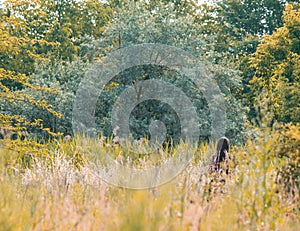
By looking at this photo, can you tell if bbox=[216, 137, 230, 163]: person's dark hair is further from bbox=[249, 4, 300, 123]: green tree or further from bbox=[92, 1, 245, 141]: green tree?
bbox=[249, 4, 300, 123]: green tree

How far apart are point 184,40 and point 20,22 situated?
773 centimetres

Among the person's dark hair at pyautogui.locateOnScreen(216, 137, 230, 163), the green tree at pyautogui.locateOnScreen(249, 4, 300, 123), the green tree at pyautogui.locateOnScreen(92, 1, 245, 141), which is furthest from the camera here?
the green tree at pyautogui.locateOnScreen(249, 4, 300, 123)

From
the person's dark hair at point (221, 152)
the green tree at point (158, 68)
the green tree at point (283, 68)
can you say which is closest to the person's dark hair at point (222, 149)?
the person's dark hair at point (221, 152)

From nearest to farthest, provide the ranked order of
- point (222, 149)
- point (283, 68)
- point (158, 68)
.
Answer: point (222, 149), point (158, 68), point (283, 68)

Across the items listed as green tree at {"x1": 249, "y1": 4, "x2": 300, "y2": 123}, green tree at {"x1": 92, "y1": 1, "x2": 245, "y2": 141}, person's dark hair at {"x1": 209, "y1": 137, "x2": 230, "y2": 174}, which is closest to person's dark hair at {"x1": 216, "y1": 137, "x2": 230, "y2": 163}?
person's dark hair at {"x1": 209, "y1": 137, "x2": 230, "y2": 174}

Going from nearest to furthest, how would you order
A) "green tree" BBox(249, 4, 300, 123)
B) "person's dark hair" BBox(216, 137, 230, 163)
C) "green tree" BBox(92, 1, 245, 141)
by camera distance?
"person's dark hair" BBox(216, 137, 230, 163)
"green tree" BBox(92, 1, 245, 141)
"green tree" BBox(249, 4, 300, 123)

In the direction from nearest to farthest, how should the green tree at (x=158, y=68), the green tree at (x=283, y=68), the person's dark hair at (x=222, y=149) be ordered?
1. the person's dark hair at (x=222, y=149)
2. the green tree at (x=158, y=68)
3. the green tree at (x=283, y=68)

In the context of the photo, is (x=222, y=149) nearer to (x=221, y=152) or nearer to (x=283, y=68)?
(x=221, y=152)

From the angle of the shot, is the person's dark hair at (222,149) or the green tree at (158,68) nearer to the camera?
the person's dark hair at (222,149)

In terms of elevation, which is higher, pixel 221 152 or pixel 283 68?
pixel 283 68

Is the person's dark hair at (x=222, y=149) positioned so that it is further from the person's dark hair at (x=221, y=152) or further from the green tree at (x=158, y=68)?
the green tree at (x=158, y=68)

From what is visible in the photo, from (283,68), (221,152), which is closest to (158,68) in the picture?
(283,68)

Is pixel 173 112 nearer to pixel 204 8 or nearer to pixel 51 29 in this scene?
pixel 51 29

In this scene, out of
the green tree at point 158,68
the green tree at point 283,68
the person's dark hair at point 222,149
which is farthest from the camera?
the green tree at point 283,68
